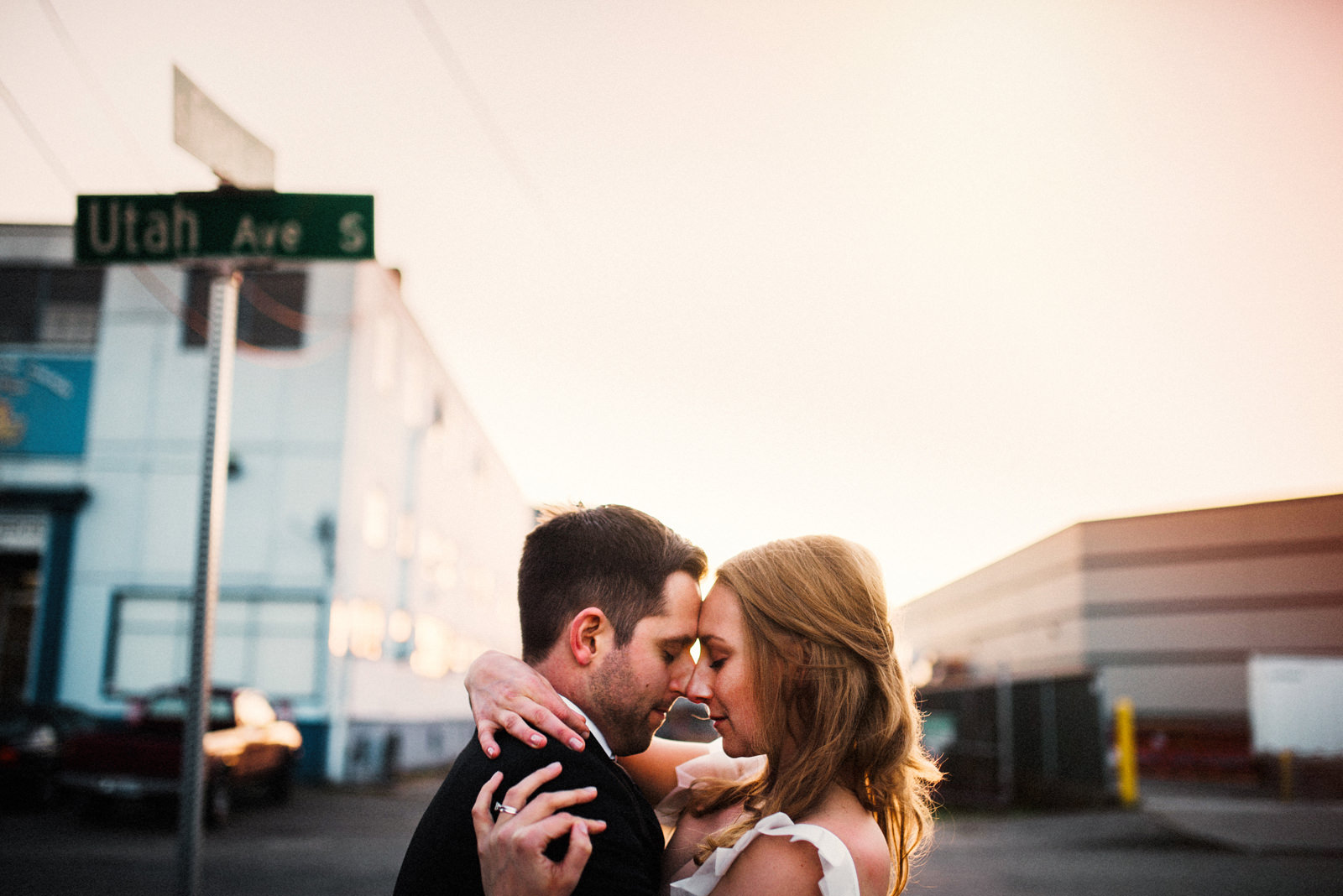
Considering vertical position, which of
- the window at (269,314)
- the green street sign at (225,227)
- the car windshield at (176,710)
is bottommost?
the car windshield at (176,710)

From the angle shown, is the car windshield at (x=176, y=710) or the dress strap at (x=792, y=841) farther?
the car windshield at (x=176, y=710)

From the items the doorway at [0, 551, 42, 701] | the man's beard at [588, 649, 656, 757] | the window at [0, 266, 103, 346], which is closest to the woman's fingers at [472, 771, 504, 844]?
the man's beard at [588, 649, 656, 757]

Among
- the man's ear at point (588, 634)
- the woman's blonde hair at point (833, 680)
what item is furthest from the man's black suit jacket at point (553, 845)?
the woman's blonde hair at point (833, 680)

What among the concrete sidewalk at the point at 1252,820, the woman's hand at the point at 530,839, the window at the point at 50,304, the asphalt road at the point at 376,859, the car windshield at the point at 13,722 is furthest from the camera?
the window at the point at 50,304

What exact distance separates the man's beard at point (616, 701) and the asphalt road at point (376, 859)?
5.90m

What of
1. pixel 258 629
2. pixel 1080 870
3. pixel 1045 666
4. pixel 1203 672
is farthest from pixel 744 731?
pixel 1045 666

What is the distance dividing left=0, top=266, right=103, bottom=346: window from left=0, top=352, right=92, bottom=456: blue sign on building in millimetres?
503

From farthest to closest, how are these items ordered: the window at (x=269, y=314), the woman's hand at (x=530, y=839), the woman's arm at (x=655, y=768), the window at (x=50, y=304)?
the window at (x=50, y=304) < the window at (x=269, y=314) < the woman's arm at (x=655, y=768) < the woman's hand at (x=530, y=839)

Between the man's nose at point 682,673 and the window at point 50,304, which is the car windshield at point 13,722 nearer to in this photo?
the window at point 50,304

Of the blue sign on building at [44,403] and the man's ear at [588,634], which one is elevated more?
the blue sign on building at [44,403]

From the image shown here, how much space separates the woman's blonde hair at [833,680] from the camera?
294cm

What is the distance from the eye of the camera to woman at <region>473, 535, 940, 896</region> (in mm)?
2795

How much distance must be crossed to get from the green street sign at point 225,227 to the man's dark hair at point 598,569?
154cm

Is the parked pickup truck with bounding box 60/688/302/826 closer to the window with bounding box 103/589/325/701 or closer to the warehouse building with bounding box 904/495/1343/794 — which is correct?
the window with bounding box 103/589/325/701
